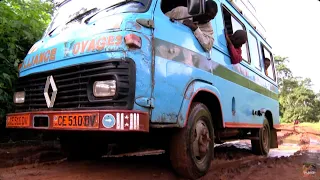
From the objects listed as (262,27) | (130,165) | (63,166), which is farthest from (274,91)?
(63,166)

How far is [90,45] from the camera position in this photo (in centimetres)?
312

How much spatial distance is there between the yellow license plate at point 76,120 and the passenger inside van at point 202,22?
5.46ft

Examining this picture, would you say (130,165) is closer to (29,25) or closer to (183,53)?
(183,53)

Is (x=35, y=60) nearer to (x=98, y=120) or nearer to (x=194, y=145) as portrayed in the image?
(x=98, y=120)

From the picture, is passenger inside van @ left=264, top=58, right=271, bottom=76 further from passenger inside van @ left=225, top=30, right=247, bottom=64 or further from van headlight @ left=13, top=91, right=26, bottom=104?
van headlight @ left=13, top=91, right=26, bottom=104

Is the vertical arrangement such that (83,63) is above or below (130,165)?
above

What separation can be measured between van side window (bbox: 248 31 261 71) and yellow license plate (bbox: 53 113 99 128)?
4.32 m

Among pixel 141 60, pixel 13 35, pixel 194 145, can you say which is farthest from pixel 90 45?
pixel 13 35

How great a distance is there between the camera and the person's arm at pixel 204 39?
393 centimetres

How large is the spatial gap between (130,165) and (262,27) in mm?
5425

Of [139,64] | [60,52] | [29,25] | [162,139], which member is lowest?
[162,139]

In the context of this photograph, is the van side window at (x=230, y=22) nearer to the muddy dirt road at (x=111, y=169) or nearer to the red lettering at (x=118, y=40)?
the muddy dirt road at (x=111, y=169)

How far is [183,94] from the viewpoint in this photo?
3445 millimetres

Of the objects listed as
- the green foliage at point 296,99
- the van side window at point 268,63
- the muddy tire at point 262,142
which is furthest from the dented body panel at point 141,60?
the green foliage at point 296,99
